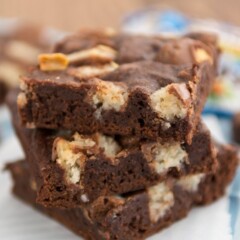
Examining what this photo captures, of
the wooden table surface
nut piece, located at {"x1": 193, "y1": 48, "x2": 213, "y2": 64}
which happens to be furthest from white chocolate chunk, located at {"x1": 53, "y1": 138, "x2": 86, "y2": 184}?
the wooden table surface

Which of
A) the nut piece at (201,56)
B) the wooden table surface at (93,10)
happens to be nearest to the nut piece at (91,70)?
the nut piece at (201,56)

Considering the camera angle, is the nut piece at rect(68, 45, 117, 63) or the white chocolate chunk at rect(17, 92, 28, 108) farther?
the nut piece at rect(68, 45, 117, 63)

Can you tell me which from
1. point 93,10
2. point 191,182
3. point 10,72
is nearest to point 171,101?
point 191,182

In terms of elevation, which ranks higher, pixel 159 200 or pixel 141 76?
pixel 141 76

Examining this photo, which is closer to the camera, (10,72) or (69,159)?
(69,159)

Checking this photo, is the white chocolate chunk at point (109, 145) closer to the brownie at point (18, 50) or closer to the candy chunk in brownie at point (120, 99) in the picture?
the candy chunk in brownie at point (120, 99)

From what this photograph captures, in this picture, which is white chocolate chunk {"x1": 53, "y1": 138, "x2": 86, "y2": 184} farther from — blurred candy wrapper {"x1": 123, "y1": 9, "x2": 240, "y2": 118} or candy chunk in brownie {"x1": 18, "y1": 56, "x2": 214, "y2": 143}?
blurred candy wrapper {"x1": 123, "y1": 9, "x2": 240, "y2": 118}

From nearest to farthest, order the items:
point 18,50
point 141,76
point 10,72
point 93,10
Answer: point 141,76
point 10,72
point 18,50
point 93,10

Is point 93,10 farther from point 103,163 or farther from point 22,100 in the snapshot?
point 103,163
